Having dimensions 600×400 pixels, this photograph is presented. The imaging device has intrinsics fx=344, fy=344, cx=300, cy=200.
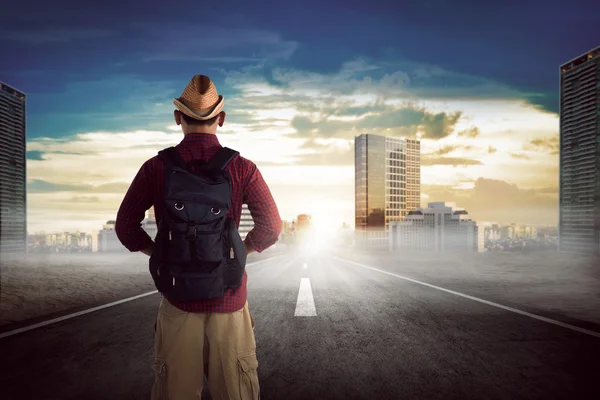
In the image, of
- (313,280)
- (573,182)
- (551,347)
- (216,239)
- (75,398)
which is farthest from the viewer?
(573,182)

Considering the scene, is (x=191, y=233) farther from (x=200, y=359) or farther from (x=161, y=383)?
(x=161, y=383)

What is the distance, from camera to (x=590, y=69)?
163 ft

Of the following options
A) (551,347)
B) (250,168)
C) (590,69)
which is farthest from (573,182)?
(250,168)

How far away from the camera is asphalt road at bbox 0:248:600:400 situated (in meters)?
3.36

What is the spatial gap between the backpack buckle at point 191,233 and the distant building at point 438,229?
129m

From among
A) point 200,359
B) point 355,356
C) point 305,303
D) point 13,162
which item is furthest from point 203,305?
point 13,162

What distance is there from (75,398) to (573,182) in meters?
61.2

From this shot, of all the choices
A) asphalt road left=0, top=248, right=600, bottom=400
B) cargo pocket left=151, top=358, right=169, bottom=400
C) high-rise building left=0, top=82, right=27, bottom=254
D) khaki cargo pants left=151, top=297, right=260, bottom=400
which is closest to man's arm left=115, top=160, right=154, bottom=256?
khaki cargo pants left=151, top=297, right=260, bottom=400

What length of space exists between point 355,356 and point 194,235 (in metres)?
3.04

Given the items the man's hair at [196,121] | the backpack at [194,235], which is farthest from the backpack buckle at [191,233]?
the man's hair at [196,121]

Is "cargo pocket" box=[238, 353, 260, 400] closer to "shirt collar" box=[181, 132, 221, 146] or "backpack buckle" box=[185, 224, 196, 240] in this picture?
"backpack buckle" box=[185, 224, 196, 240]

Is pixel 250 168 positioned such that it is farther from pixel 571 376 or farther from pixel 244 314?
pixel 571 376

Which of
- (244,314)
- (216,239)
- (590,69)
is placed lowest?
(244,314)

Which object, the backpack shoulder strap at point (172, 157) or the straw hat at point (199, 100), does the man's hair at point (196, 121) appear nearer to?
the straw hat at point (199, 100)
